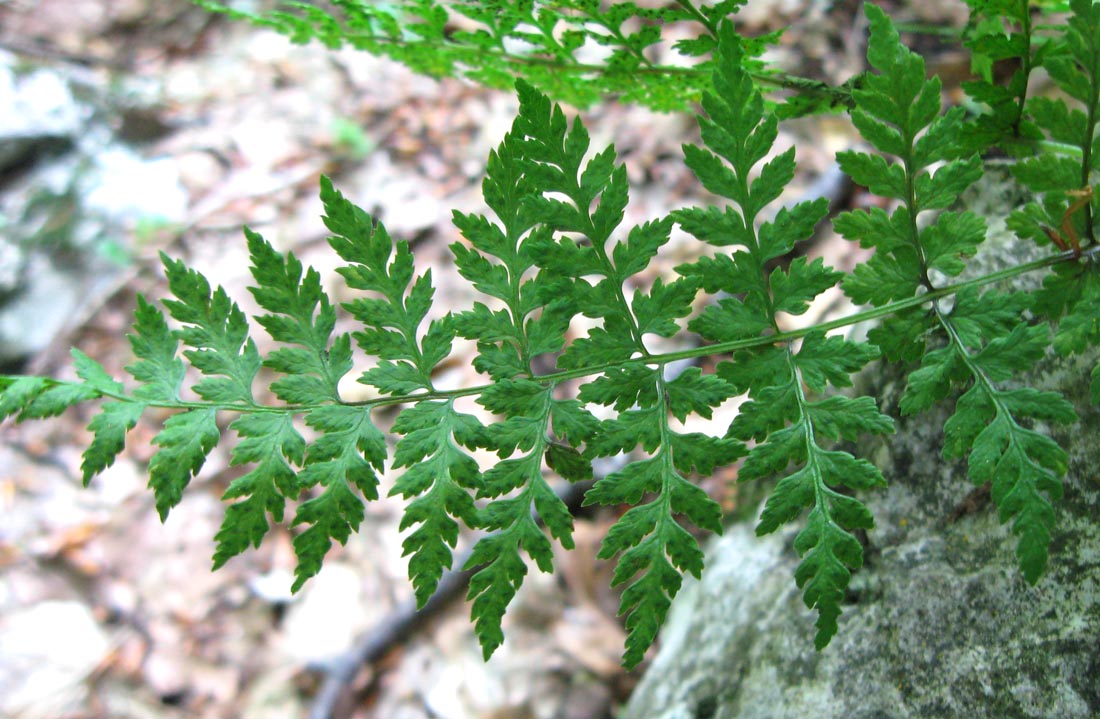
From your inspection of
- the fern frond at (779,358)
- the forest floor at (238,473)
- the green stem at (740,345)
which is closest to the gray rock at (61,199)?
the forest floor at (238,473)

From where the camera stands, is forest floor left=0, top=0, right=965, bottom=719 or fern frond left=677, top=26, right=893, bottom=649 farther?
forest floor left=0, top=0, right=965, bottom=719

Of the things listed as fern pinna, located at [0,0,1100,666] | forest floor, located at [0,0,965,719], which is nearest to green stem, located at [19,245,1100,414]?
fern pinna, located at [0,0,1100,666]

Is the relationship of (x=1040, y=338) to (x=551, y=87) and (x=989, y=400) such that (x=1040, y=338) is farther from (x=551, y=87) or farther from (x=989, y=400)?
(x=551, y=87)

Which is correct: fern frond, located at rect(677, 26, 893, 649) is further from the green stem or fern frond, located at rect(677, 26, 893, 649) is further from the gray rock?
the gray rock

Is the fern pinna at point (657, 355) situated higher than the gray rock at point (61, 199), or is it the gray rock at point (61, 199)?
the fern pinna at point (657, 355)

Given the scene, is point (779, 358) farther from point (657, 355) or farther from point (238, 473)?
point (238, 473)

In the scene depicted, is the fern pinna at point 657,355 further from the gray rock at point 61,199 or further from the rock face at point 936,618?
the gray rock at point 61,199
